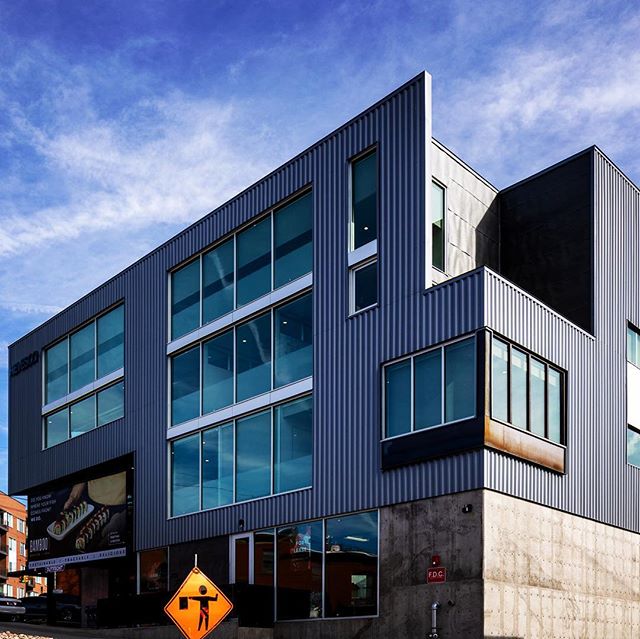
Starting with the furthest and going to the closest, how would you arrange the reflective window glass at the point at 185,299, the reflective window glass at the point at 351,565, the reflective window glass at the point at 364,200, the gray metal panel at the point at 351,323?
the reflective window glass at the point at 185,299, the reflective window glass at the point at 364,200, the reflective window glass at the point at 351,565, the gray metal panel at the point at 351,323

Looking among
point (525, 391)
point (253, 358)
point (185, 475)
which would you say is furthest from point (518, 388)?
point (185, 475)

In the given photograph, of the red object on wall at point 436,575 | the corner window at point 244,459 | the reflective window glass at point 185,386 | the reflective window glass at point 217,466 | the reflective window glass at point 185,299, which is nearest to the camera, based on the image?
the red object on wall at point 436,575

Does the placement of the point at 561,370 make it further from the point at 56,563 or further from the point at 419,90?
the point at 56,563

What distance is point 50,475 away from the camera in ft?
135

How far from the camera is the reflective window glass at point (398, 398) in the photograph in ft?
82.3

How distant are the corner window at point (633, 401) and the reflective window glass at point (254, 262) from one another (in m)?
10.4

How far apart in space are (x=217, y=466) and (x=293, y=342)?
496 cm

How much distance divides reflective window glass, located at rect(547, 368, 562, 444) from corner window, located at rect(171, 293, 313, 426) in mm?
6352

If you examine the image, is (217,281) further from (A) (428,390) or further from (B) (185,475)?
(A) (428,390)

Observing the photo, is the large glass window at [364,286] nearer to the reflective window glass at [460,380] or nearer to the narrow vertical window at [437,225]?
the narrow vertical window at [437,225]

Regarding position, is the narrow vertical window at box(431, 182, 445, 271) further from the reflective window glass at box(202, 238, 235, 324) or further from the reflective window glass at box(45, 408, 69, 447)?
the reflective window glass at box(45, 408, 69, 447)

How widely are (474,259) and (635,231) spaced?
543 centimetres

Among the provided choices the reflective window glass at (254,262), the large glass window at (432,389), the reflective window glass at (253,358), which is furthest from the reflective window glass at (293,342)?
the large glass window at (432,389)

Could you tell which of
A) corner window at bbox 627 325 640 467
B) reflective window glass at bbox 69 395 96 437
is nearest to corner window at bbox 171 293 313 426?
reflective window glass at bbox 69 395 96 437
